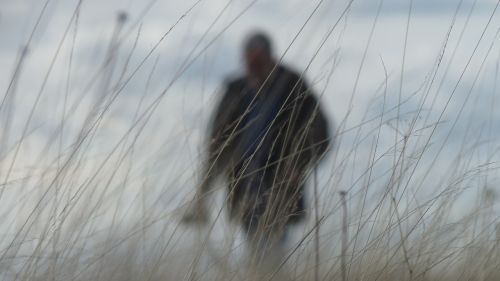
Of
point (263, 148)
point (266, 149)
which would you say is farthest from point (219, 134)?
point (266, 149)

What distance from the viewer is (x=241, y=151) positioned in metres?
2.84

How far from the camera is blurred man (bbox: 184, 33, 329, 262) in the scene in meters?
2.15

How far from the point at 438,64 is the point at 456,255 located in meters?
0.51

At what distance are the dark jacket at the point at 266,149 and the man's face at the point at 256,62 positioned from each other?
4 cm

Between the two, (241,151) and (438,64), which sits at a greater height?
(438,64)

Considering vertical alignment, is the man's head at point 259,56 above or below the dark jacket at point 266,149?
above

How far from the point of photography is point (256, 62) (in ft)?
10.3

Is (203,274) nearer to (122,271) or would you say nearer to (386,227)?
(122,271)

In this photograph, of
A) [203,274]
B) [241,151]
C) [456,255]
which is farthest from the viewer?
[241,151]

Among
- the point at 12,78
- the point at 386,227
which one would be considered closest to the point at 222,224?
the point at 386,227

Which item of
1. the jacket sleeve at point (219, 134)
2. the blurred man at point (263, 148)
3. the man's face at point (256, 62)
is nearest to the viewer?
the blurred man at point (263, 148)

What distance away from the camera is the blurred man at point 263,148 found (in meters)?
2.15

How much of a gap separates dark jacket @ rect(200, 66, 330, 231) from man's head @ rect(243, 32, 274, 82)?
0.05 metres

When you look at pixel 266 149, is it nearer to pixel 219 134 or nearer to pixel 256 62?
pixel 256 62
